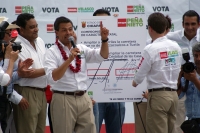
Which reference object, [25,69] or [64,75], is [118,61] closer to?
[64,75]

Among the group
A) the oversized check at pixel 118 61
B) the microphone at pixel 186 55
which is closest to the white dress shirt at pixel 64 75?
the oversized check at pixel 118 61

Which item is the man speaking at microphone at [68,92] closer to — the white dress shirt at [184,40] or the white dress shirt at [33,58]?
the white dress shirt at [33,58]

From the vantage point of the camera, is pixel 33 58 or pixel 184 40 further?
pixel 184 40

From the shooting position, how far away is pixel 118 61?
691 cm

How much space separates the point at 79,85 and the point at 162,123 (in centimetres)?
120

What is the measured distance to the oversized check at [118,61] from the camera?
6832 millimetres

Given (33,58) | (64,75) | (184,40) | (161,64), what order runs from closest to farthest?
(64,75) < (161,64) < (33,58) < (184,40)

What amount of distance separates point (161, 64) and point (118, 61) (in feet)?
2.52

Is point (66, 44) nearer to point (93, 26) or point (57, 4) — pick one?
point (93, 26)

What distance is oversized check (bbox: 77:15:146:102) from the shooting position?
269 inches

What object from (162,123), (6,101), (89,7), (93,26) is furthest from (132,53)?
(89,7)

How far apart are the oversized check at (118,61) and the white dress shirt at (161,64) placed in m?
0.49

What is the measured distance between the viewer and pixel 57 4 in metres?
9.16

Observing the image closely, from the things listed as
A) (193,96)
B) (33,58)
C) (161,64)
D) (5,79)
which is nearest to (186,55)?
(161,64)
